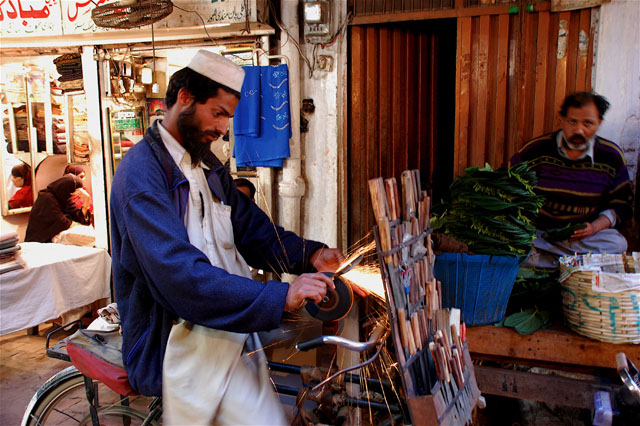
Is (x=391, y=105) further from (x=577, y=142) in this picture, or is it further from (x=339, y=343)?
(x=339, y=343)

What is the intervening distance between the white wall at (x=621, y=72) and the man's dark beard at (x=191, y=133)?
3335 millimetres

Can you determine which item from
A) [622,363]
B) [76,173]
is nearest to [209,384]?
[622,363]

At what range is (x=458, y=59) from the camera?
14.2 ft

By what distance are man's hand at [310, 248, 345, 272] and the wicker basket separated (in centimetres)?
143

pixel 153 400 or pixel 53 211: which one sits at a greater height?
pixel 53 211

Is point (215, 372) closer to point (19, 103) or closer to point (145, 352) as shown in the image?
point (145, 352)

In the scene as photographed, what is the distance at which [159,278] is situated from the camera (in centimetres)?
183

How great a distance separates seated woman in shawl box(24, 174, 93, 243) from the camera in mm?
5992

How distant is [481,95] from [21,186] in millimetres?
6498

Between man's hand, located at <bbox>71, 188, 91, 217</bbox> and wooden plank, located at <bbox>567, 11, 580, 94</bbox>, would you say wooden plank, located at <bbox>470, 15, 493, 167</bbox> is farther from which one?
man's hand, located at <bbox>71, 188, 91, 217</bbox>

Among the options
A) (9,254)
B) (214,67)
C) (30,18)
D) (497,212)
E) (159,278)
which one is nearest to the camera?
(159,278)

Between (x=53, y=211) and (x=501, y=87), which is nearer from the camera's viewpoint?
(x=501, y=87)

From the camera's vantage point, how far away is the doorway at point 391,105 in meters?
4.75

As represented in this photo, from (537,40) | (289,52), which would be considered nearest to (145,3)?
(289,52)
